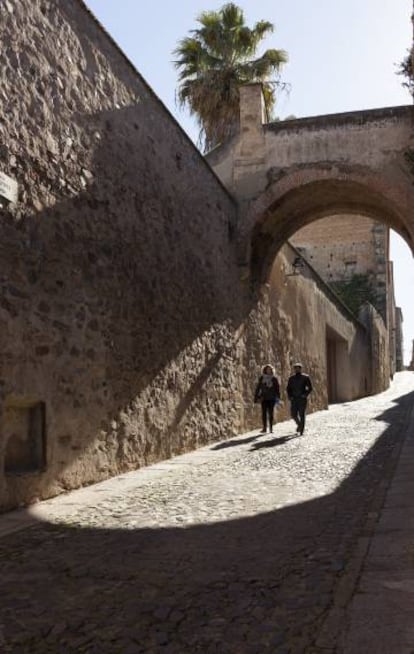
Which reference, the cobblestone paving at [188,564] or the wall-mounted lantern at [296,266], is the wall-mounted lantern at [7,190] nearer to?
the cobblestone paving at [188,564]

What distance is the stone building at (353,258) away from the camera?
32.8 meters

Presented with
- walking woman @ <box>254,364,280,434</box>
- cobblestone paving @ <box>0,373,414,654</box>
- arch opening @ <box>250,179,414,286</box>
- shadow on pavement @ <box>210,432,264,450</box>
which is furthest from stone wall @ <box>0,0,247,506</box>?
arch opening @ <box>250,179,414,286</box>

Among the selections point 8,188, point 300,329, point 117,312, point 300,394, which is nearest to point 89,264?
point 117,312

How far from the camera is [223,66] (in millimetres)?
18953

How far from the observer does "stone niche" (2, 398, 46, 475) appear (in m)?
5.58

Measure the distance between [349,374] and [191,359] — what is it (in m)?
17.9

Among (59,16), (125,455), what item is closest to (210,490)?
(125,455)

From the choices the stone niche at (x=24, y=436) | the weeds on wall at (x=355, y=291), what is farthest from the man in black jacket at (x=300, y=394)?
the weeds on wall at (x=355, y=291)

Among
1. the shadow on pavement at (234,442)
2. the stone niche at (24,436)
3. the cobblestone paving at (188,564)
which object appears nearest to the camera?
the cobblestone paving at (188,564)

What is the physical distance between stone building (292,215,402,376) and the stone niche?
2828 cm

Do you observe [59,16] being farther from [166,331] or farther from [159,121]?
[166,331]

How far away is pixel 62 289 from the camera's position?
6383 mm

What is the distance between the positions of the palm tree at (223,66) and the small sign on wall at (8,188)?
Result: 45.8 ft

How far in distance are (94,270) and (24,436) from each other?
196 centimetres
